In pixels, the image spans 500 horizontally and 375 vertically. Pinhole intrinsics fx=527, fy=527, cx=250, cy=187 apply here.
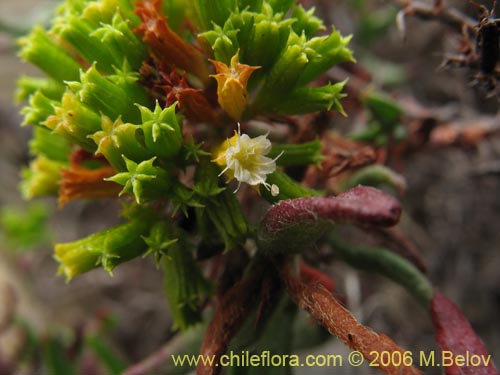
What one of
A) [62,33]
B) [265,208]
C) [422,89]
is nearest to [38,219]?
[62,33]

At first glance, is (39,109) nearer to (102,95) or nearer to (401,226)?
(102,95)

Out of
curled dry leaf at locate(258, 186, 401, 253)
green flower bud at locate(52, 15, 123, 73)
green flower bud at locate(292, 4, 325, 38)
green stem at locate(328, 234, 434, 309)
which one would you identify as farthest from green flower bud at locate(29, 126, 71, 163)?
green stem at locate(328, 234, 434, 309)

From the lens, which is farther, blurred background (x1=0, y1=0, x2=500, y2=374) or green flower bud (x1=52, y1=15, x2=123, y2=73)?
blurred background (x1=0, y1=0, x2=500, y2=374)

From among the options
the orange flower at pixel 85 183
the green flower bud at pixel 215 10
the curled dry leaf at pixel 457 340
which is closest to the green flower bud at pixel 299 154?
the green flower bud at pixel 215 10

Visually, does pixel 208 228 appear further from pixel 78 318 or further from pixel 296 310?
pixel 78 318

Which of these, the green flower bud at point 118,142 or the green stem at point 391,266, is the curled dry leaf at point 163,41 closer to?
the green flower bud at point 118,142

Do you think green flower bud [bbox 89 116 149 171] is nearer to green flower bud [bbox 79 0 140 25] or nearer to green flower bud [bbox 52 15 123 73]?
green flower bud [bbox 52 15 123 73]

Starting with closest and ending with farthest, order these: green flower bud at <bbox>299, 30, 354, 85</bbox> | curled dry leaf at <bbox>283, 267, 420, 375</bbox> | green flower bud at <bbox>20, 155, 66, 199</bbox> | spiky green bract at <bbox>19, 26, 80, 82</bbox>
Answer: curled dry leaf at <bbox>283, 267, 420, 375</bbox> → green flower bud at <bbox>299, 30, 354, 85</bbox> → spiky green bract at <bbox>19, 26, 80, 82</bbox> → green flower bud at <bbox>20, 155, 66, 199</bbox>

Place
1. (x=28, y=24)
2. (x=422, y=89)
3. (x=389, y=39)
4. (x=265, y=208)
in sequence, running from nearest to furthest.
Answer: (x=265, y=208) → (x=28, y=24) → (x=422, y=89) → (x=389, y=39)
